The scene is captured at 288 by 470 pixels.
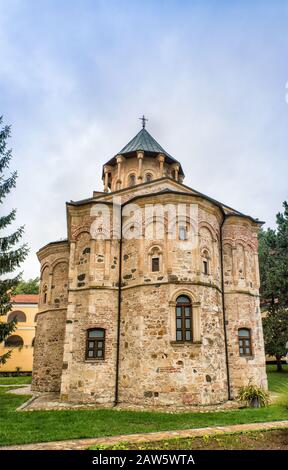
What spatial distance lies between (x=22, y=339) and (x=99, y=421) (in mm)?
26408

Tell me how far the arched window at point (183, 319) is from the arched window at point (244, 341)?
3828mm

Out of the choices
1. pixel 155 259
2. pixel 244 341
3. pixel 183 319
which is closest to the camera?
pixel 183 319

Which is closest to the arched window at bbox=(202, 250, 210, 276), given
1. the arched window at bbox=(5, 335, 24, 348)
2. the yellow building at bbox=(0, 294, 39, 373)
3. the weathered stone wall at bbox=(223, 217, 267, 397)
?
the weathered stone wall at bbox=(223, 217, 267, 397)

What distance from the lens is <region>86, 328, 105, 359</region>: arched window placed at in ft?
46.6

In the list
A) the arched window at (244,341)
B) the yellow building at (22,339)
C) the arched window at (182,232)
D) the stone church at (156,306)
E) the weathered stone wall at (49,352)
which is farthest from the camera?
the yellow building at (22,339)

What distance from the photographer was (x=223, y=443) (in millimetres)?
7227

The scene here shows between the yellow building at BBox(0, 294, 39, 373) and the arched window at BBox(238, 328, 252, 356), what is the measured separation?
22.7m

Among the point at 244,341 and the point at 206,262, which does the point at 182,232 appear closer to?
the point at 206,262

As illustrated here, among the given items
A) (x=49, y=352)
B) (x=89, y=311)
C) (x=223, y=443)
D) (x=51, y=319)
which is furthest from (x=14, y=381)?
(x=223, y=443)

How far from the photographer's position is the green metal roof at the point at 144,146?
2228 cm

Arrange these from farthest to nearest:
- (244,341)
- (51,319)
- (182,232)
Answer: (51,319) → (244,341) → (182,232)

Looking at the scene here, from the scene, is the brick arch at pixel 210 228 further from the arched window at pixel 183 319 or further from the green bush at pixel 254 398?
the green bush at pixel 254 398

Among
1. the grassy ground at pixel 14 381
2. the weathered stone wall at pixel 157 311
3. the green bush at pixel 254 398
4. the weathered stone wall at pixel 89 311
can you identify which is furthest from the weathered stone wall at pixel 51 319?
the green bush at pixel 254 398

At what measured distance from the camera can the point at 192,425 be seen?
30.2 feet
